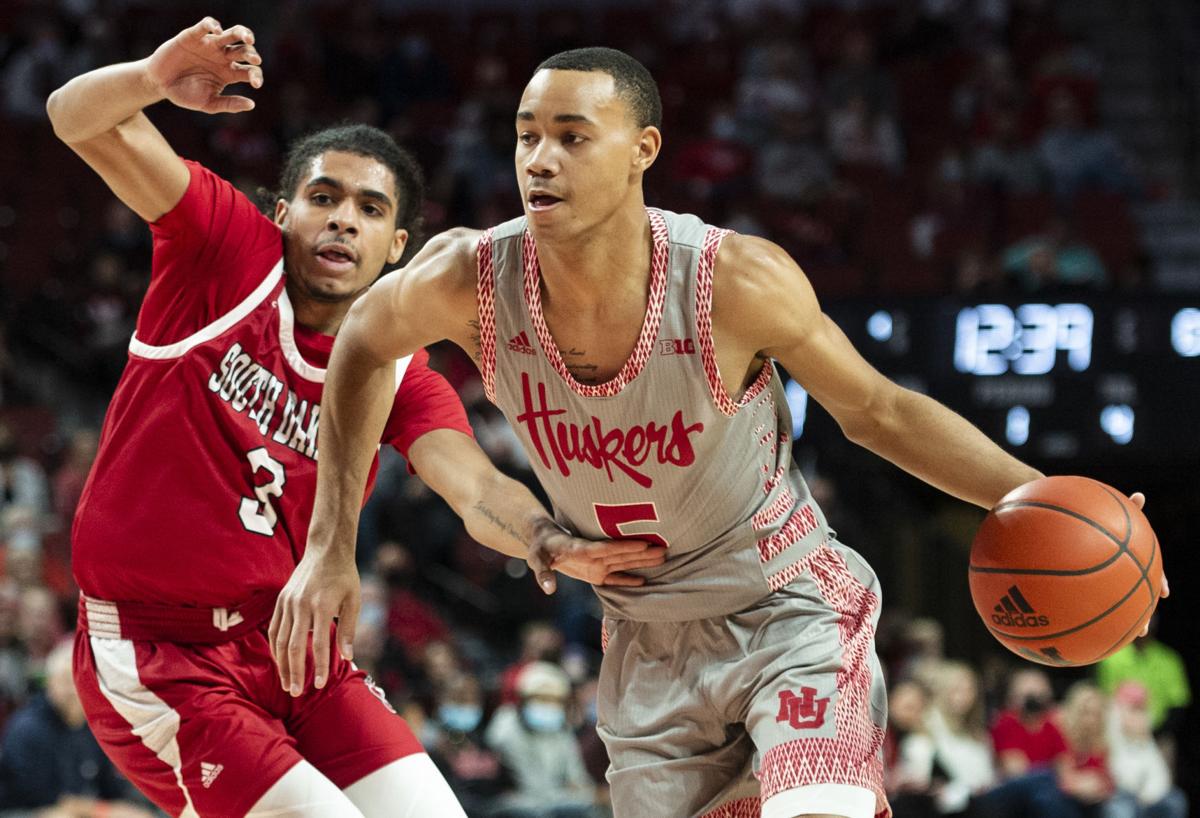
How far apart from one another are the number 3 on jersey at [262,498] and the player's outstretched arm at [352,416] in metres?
0.18

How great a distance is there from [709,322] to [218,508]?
1272mm

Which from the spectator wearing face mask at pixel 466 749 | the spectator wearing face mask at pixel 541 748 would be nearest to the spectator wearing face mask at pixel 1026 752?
the spectator wearing face mask at pixel 541 748

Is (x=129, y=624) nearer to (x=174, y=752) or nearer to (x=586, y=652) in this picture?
(x=174, y=752)

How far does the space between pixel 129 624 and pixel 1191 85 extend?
12.4 m

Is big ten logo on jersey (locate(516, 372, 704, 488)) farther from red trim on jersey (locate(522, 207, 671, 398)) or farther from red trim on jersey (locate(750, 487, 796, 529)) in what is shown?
red trim on jersey (locate(750, 487, 796, 529))

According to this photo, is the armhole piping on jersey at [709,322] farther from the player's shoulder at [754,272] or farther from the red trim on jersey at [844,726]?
the red trim on jersey at [844,726]

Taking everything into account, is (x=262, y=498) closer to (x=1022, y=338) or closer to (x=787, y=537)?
(x=787, y=537)

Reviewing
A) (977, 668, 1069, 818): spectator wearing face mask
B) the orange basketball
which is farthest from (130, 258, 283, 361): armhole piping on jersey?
(977, 668, 1069, 818): spectator wearing face mask

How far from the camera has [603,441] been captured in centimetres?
348

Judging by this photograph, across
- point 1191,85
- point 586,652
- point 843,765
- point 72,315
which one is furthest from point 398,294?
point 1191,85

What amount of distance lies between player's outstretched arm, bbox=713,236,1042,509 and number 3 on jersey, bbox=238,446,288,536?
1196 mm

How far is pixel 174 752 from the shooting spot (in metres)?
Result: 3.68

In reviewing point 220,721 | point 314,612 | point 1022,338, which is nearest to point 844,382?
point 314,612

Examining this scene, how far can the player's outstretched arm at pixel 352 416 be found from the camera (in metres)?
3.45
